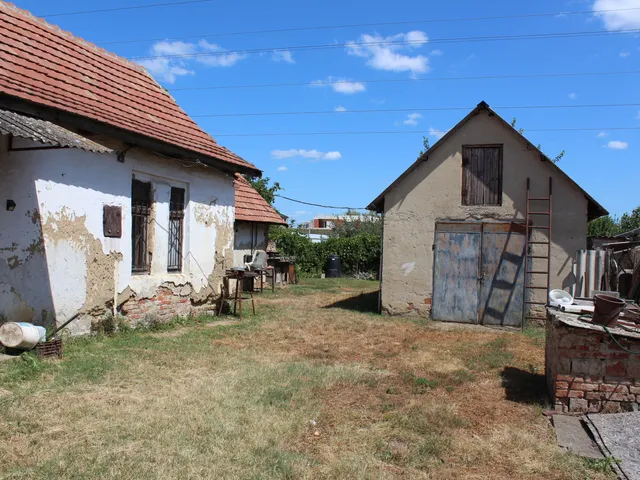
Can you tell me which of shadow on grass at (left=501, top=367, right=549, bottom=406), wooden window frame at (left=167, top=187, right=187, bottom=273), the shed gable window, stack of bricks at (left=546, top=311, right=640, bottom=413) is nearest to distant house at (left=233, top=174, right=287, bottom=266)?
wooden window frame at (left=167, top=187, right=187, bottom=273)

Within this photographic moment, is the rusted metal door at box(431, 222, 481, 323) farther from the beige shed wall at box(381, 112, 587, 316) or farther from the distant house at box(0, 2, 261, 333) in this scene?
the distant house at box(0, 2, 261, 333)

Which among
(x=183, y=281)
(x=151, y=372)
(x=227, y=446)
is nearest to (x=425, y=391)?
(x=227, y=446)

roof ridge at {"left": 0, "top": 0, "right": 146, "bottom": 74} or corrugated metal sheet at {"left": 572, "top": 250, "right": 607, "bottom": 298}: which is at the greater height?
roof ridge at {"left": 0, "top": 0, "right": 146, "bottom": 74}

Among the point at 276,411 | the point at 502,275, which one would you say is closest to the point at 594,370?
the point at 276,411

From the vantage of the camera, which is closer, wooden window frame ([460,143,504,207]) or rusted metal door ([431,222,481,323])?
wooden window frame ([460,143,504,207])

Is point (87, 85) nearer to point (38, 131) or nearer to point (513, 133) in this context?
point (38, 131)

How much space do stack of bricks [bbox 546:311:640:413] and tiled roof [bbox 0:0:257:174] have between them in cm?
751

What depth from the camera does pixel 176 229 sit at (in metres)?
10.8

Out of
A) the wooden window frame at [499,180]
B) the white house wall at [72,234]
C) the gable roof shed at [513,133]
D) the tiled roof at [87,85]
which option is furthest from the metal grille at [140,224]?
the wooden window frame at [499,180]

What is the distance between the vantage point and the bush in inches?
1053

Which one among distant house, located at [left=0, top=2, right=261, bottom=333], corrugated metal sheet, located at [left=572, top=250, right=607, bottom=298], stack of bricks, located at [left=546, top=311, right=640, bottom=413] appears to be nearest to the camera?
stack of bricks, located at [left=546, top=311, right=640, bottom=413]

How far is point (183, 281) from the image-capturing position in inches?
424

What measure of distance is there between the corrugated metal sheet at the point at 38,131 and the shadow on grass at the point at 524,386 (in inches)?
253

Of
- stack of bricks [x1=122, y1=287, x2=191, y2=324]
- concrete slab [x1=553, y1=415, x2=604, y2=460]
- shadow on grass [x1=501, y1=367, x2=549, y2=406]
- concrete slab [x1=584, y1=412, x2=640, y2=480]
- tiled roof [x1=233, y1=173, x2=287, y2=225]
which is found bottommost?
shadow on grass [x1=501, y1=367, x2=549, y2=406]
